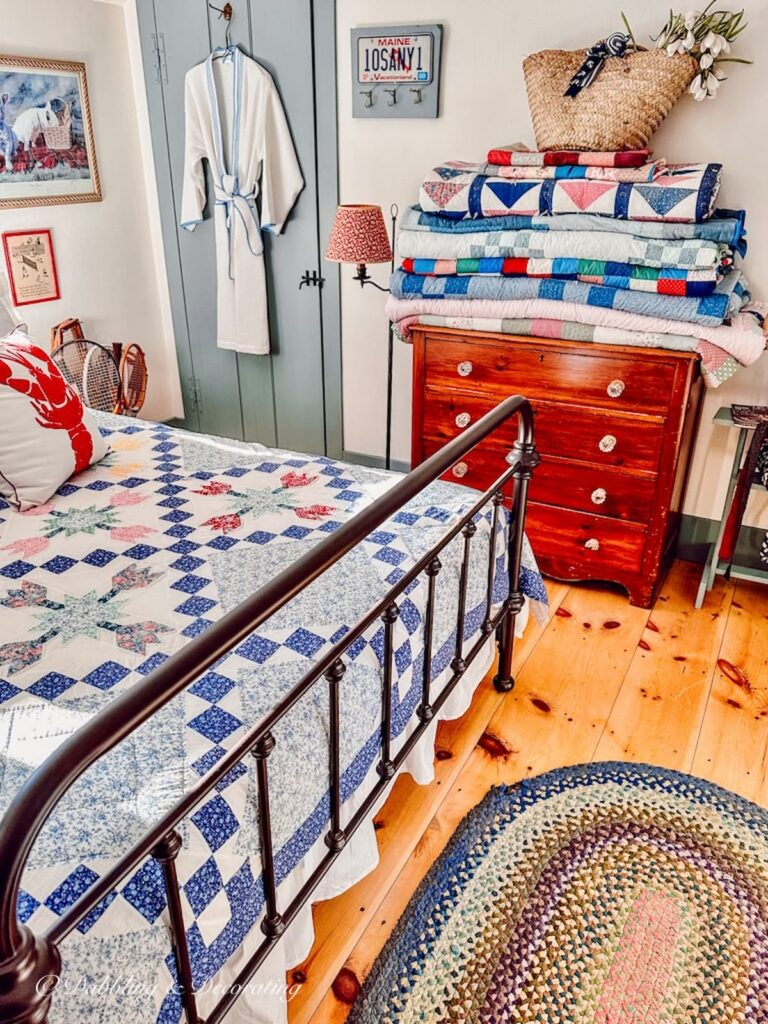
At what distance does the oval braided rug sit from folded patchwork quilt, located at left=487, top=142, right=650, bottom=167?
180 cm

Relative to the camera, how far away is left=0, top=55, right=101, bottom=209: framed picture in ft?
10.3

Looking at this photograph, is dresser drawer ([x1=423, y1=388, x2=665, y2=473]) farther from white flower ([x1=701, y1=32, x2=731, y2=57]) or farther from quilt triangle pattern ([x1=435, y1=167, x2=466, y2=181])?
white flower ([x1=701, y1=32, x2=731, y2=57])

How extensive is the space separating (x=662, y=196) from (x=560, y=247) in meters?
0.33

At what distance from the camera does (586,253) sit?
7.92 ft

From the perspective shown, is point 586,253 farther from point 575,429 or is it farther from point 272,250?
point 272,250

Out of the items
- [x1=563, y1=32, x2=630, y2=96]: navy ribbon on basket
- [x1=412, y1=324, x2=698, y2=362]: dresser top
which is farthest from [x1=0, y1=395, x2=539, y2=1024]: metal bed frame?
[x1=563, y1=32, x2=630, y2=96]: navy ribbon on basket

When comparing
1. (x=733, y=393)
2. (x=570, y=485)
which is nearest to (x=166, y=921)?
(x=570, y=485)

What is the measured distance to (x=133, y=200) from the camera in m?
3.76

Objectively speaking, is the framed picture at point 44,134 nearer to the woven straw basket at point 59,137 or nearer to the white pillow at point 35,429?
the woven straw basket at point 59,137

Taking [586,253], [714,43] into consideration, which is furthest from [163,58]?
[714,43]

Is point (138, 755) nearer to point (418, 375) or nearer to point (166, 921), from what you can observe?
point (166, 921)

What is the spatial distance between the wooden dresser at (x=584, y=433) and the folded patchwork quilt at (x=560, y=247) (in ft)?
0.87

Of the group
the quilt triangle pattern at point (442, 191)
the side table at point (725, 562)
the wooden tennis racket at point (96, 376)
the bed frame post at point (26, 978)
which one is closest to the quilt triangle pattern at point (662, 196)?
the quilt triangle pattern at point (442, 191)

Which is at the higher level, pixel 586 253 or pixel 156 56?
pixel 156 56
